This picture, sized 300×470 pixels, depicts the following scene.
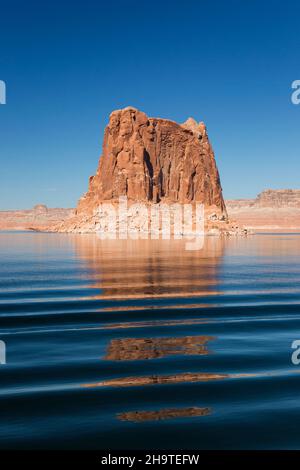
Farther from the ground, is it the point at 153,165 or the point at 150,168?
the point at 153,165

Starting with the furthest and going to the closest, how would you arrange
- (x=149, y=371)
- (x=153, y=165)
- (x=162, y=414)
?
(x=153, y=165), (x=149, y=371), (x=162, y=414)

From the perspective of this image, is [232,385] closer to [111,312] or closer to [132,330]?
[132,330]

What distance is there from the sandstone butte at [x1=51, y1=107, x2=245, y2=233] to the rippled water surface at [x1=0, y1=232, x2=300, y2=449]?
13820 cm

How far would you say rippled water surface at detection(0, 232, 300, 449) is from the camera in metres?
7.00

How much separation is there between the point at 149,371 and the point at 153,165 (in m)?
168

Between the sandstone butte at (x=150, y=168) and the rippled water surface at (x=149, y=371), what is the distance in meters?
138

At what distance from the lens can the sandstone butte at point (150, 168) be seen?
16225cm

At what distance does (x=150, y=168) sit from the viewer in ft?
568
